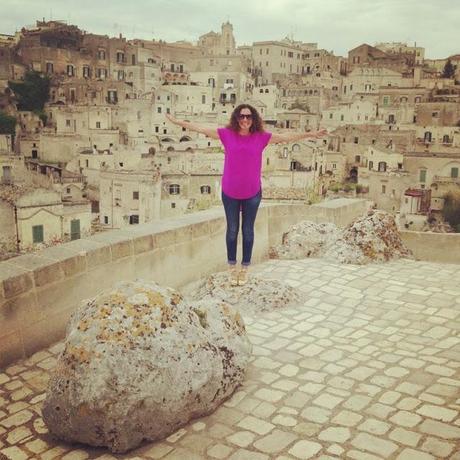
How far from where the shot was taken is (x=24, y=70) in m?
64.4

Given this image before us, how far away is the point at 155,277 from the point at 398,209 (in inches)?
1601

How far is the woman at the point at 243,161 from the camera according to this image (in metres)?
5.28

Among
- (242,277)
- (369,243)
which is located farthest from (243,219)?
(369,243)

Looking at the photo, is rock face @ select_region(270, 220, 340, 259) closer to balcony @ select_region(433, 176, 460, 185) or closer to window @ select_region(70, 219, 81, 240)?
window @ select_region(70, 219, 81, 240)

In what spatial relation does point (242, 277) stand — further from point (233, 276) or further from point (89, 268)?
point (89, 268)

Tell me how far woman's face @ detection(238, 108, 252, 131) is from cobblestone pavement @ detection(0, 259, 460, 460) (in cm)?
188

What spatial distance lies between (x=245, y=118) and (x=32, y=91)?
2425 inches

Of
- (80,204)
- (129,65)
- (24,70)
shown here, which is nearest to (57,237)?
(80,204)

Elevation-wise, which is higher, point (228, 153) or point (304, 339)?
point (228, 153)

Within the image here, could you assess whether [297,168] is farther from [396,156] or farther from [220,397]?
[220,397]

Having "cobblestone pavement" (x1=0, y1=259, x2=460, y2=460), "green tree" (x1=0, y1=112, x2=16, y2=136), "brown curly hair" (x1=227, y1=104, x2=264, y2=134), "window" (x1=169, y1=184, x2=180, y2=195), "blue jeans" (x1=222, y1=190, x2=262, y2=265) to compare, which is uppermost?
"green tree" (x1=0, y1=112, x2=16, y2=136)

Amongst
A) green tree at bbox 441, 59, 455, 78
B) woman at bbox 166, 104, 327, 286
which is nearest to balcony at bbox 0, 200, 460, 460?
woman at bbox 166, 104, 327, 286

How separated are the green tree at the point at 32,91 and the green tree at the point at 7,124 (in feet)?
16.2

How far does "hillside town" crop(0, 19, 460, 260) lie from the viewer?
40.2m
